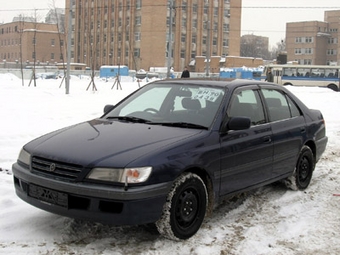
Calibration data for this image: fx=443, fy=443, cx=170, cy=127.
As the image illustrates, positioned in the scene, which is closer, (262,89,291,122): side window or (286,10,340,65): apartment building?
(262,89,291,122): side window

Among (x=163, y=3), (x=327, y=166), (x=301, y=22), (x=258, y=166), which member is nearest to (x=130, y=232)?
(x=258, y=166)

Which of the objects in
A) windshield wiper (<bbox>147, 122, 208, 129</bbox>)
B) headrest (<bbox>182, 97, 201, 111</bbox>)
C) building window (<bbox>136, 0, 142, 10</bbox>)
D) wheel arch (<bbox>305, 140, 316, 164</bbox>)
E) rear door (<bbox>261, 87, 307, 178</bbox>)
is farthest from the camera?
building window (<bbox>136, 0, 142, 10</bbox>)

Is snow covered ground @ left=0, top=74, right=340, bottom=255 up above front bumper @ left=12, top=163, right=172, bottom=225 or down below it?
below

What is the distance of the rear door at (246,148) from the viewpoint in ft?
15.2

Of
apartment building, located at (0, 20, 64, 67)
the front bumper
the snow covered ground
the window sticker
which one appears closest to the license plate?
the front bumper

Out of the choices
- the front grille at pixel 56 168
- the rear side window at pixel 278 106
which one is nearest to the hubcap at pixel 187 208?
the front grille at pixel 56 168

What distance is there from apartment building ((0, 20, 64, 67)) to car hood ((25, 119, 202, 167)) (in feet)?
292

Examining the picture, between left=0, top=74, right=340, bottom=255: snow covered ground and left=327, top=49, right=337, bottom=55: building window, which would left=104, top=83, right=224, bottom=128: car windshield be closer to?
left=0, top=74, right=340, bottom=255: snow covered ground

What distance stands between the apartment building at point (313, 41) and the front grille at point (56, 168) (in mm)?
107673

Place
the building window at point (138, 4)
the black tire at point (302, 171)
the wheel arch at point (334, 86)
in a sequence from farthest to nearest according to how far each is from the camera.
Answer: the building window at point (138, 4) < the wheel arch at point (334, 86) < the black tire at point (302, 171)

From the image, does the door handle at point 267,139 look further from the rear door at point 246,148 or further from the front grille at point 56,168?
the front grille at point 56,168

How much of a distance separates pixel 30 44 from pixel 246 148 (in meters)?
94.7

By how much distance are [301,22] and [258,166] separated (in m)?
107

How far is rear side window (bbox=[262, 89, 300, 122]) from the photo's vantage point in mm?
5590
